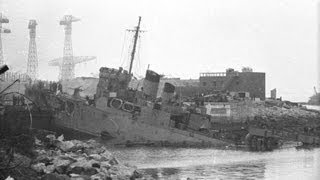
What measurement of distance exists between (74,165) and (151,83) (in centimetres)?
2593

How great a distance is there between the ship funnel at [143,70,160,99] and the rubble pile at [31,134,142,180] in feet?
70.5

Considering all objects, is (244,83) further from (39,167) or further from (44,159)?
(39,167)

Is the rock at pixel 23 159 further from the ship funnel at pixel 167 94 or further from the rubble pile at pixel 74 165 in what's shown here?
the ship funnel at pixel 167 94

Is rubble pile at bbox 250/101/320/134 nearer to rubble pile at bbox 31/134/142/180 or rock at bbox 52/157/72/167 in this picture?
rubble pile at bbox 31/134/142/180

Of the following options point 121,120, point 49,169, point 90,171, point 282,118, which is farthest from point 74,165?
point 282,118

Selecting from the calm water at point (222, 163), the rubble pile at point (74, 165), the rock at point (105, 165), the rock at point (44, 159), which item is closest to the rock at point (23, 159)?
the rubble pile at point (74, 165)

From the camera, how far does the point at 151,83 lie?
4019 cm

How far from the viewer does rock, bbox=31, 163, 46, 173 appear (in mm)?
14123

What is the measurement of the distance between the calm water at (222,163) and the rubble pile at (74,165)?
15.2ft

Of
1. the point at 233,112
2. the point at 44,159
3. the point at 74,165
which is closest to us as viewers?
the point at 74,165

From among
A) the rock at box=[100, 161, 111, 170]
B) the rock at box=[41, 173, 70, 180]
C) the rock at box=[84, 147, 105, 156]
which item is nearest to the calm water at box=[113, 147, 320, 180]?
the rock at box=[84, 147, 105, 156]

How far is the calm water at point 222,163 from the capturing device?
891 inches

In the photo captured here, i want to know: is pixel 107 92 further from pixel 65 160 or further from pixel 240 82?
pixel 240 82

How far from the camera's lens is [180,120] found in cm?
3897
